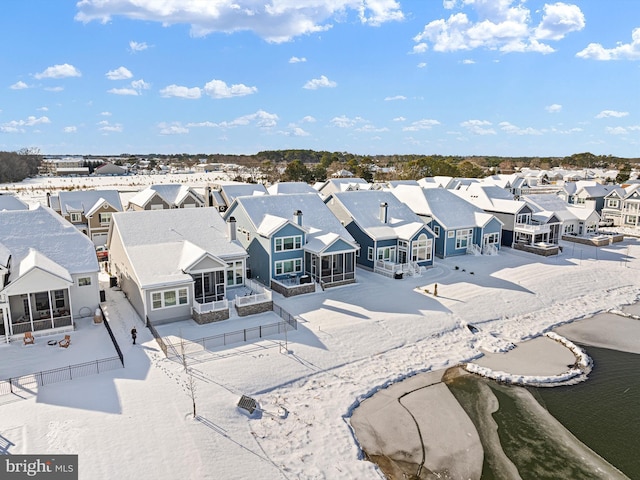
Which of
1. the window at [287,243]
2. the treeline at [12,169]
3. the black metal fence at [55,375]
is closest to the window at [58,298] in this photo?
the black metal fence at [55,375]

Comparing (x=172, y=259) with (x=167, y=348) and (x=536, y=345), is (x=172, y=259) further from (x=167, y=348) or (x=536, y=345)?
(x=536, y=345)

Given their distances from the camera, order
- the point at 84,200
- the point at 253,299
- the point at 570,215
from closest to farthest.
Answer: the point at 253,299
the point at 84,200
the point at 570,215

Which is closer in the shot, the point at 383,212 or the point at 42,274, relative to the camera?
the point at 42,274

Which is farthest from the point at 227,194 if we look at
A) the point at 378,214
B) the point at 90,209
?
the point at 378,214

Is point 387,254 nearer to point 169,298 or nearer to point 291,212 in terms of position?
point 291,212

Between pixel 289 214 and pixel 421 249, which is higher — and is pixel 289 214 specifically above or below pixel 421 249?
above

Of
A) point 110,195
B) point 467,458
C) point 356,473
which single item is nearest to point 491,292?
point 467,458
